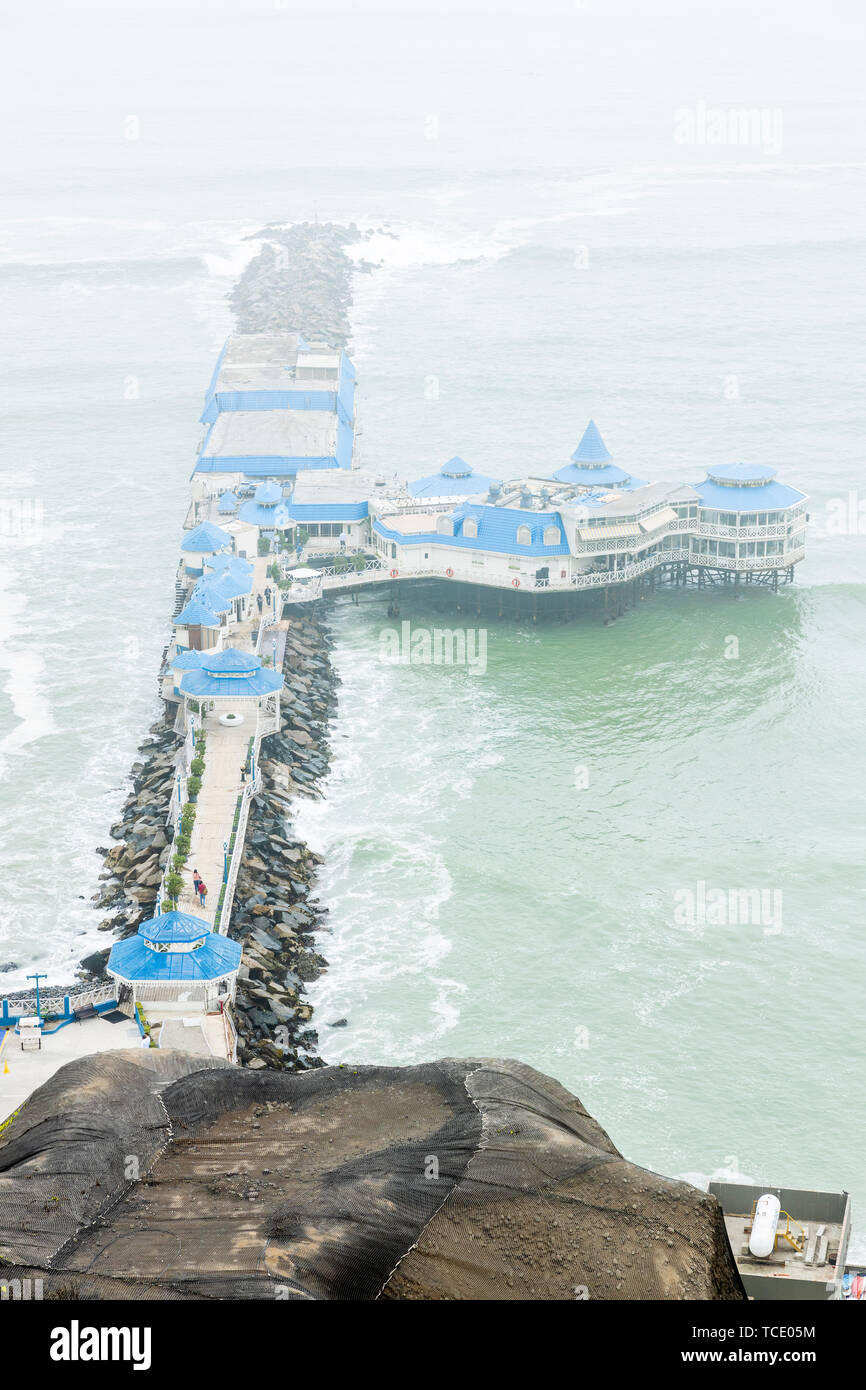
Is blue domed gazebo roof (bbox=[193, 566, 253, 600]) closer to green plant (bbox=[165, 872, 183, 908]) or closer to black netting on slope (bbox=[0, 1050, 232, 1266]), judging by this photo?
green plant (bbox=[165, 872, 183, 908])

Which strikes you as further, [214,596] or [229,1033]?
[214,596]

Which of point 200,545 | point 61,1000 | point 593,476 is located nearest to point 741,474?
point 593,476

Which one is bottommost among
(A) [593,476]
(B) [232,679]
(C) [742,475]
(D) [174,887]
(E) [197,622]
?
(D) [174,887]

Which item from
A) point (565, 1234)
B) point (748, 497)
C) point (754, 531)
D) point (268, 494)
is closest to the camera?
point (565, 1234)

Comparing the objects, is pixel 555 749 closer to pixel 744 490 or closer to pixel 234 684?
pixel 234 684

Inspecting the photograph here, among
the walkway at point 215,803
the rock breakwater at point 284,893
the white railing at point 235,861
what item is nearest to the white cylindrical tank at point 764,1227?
the rock breakwater at point 284,893
